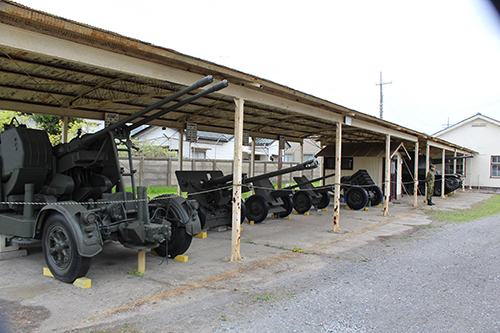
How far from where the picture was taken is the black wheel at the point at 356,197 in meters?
13.7

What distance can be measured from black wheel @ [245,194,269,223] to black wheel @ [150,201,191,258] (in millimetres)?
4335

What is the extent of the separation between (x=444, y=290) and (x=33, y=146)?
6.28 m

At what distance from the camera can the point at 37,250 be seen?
6.61 m

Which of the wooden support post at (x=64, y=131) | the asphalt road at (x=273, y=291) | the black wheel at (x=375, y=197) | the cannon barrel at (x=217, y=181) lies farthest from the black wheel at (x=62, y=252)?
the black wheel at (x=375, y=197)

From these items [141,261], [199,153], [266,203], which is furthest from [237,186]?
[199,153]

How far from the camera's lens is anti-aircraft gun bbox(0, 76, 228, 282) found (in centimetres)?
485

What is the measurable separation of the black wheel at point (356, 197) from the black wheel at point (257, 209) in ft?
16.5

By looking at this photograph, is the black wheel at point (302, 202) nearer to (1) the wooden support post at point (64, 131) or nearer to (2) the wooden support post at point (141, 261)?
(1) the wooden support post at point (64, 131)

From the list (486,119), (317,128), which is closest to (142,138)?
(317,128)

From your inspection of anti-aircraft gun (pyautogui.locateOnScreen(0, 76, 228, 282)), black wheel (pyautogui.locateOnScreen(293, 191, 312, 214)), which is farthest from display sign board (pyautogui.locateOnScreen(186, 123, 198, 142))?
black wheel (pyautogui.locateOnScreen(293, 191, 312, 214))

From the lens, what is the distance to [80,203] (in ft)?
16.3

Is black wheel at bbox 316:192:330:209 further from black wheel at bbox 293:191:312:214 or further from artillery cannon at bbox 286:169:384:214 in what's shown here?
black wheel at bbox 293:191:312:214

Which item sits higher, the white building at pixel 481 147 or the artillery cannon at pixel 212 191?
the white building at pixel 481 147

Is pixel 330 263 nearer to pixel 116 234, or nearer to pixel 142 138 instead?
pixel 116 234
